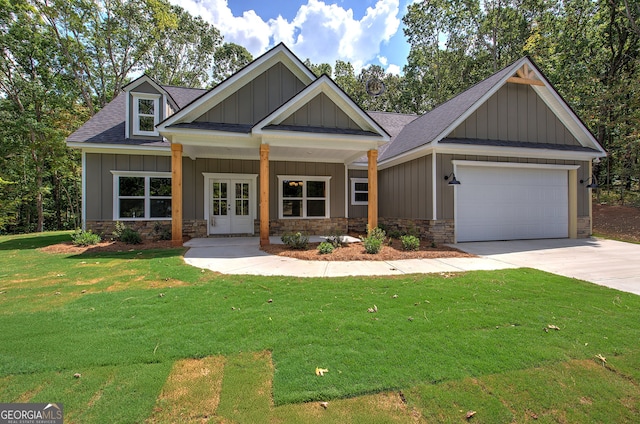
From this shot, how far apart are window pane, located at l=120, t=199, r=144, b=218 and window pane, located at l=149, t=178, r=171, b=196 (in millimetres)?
550

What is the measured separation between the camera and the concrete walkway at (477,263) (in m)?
5.69

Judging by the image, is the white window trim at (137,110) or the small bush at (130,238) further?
the white window trim at (137,110)

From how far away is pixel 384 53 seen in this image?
22.0 m

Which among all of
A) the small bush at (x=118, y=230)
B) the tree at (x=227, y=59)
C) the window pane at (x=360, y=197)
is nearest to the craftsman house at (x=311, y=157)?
the small bush at (x=118, y=230)

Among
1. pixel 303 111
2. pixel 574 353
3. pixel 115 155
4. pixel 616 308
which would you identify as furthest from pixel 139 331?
pixel 115 155

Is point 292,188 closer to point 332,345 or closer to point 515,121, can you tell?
point 515,121

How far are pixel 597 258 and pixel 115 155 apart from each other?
15.2 meters

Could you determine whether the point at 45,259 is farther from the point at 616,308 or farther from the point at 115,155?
the point at 616,308

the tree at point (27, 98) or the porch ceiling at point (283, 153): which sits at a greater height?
the tree at point (27, 98)

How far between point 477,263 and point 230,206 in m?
8.93

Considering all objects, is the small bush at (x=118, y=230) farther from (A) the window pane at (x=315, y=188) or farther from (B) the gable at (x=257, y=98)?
(A) the window pane at (x=315, y=188)

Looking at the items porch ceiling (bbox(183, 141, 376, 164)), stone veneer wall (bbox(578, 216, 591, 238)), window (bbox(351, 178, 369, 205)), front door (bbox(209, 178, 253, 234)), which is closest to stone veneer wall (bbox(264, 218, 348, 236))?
front door (bbox(209, 178, 253, 234))

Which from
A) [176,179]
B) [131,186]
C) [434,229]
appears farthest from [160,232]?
[434,229]

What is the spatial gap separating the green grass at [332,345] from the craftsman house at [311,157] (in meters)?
4.77
